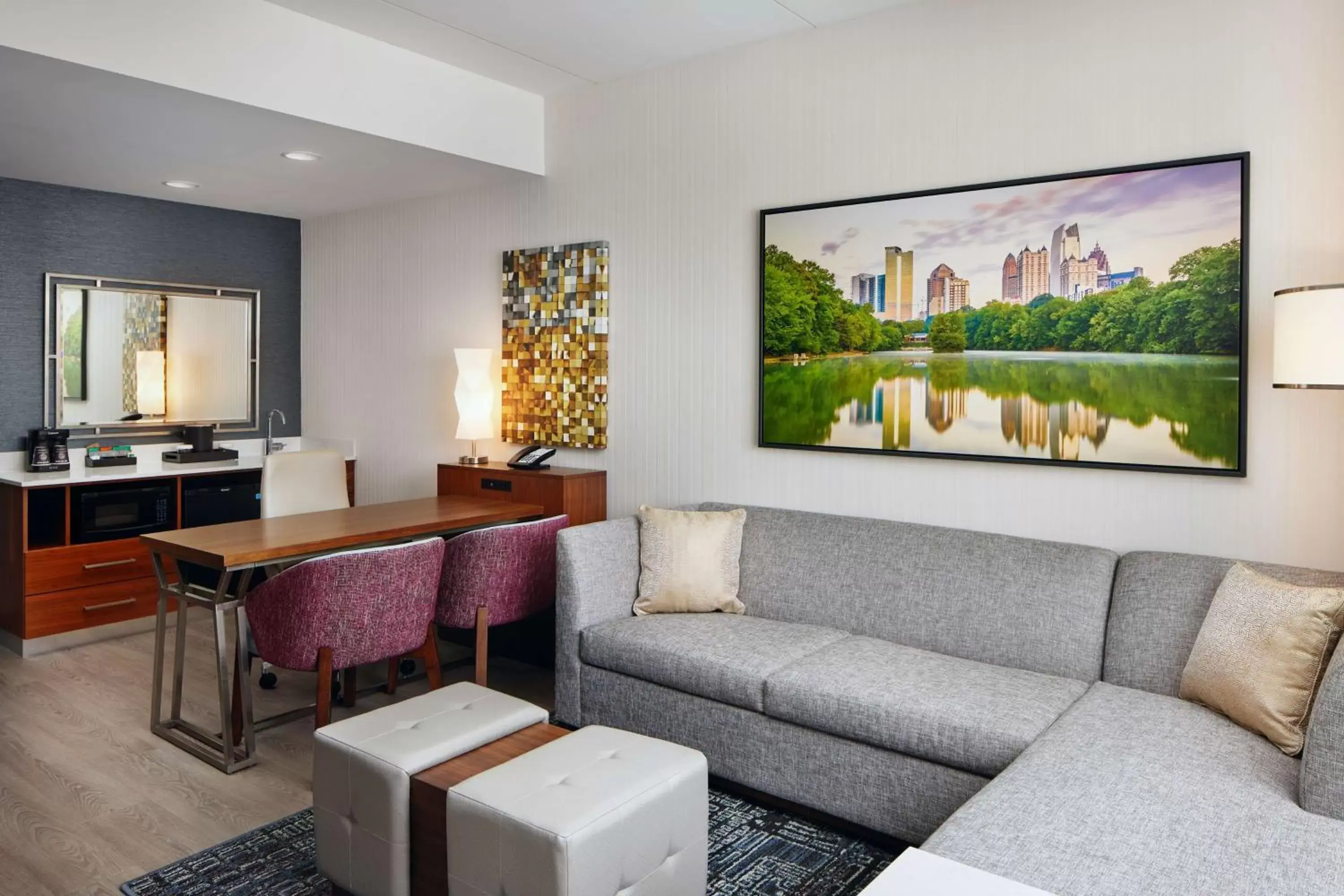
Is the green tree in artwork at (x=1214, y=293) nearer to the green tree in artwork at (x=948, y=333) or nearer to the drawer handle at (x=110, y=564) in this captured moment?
the green tree in artwork at (x=948, y=333)

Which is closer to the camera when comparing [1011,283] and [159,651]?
[1011,283]

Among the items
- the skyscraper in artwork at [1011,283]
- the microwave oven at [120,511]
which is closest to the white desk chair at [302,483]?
the microwave oven at [120,511]

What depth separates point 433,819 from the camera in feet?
6.91

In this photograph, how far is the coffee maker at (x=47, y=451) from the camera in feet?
15.2

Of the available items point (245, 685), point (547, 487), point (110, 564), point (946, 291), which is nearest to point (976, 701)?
point (946, 291)

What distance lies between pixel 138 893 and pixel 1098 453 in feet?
9.64

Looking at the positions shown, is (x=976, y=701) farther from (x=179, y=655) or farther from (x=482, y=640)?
(x=179, y=655)

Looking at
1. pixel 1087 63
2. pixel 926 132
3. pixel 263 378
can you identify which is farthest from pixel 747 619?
pixel 263 378

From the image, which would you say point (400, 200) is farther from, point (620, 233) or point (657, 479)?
point (657, 479)

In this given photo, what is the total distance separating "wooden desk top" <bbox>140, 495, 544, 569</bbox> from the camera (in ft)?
9.89

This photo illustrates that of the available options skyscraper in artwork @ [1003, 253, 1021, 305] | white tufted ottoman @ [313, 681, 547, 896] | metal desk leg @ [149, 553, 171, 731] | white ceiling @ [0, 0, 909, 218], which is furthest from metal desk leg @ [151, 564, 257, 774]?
skyscraper in artwork @ [1003, 253, 1021, 305]

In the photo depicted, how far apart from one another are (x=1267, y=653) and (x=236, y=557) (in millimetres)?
2823

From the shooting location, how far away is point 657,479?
415cm

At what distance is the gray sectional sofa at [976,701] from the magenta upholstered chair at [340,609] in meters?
0.52
